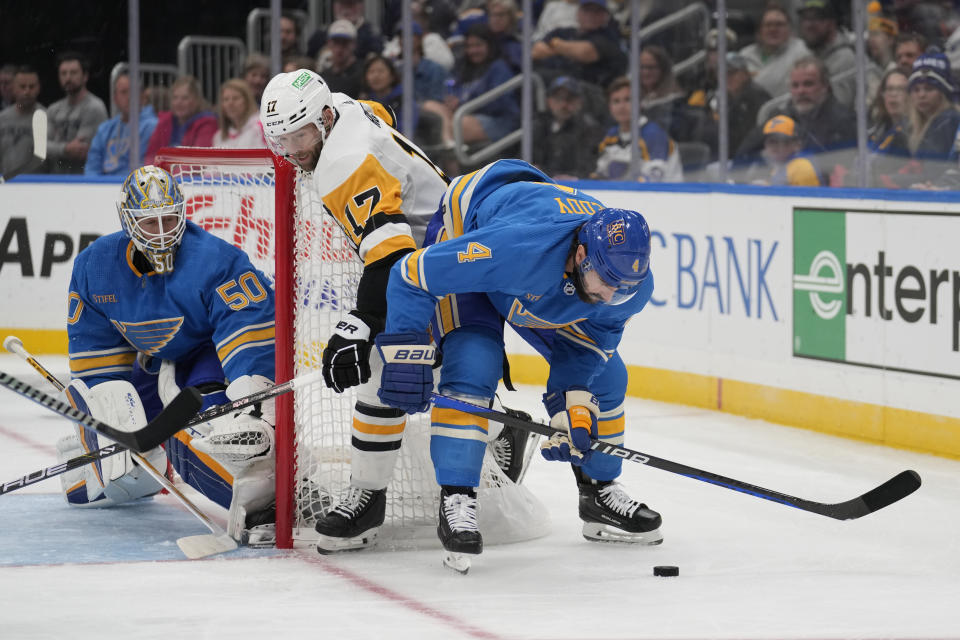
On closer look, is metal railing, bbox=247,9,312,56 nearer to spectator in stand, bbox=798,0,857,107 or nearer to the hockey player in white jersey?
spectator in stand, bbox=798,0,857,107

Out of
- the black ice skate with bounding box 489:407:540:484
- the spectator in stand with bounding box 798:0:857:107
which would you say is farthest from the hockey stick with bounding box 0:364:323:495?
the spectator in stand with bounding box 798:0:857:107

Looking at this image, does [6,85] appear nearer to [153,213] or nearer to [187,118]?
[187,118]

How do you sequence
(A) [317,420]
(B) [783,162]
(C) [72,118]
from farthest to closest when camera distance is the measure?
1. (C) [72,118]
2. (B) [783,162]
3. (A) [317,420]

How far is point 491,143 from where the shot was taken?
23.4 ft

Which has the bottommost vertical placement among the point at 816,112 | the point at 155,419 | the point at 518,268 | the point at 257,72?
the point at 155,419

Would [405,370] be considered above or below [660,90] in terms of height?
below

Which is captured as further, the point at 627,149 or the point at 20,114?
the point at 20,114

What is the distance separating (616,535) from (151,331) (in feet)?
4.22

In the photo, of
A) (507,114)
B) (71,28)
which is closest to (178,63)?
(71,28)

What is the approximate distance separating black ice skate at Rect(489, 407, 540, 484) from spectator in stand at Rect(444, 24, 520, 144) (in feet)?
11.3

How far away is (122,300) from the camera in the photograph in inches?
146

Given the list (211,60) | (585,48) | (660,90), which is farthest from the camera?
(211,60)

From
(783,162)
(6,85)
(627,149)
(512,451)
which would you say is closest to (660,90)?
(627,149)

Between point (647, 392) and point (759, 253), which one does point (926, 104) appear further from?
point (647, 392)
